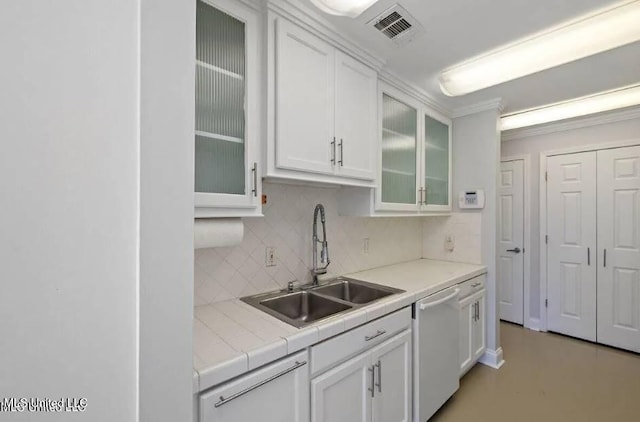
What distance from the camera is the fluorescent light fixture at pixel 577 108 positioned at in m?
2.42

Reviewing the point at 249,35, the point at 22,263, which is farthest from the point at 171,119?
the point at 249,35

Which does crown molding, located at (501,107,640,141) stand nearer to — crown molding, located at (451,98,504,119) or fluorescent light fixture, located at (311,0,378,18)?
crown molding, located at (451,98,504,119)

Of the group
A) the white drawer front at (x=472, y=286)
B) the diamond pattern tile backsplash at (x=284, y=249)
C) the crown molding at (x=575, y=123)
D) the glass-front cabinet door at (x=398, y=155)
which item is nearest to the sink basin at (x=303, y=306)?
the diamond pattern tile backsplash at (x=284, y=249)

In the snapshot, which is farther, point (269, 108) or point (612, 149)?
point (612, 149)

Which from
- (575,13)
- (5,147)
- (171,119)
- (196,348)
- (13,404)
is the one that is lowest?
(196,348)

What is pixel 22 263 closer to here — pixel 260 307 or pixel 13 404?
pixel 13 404

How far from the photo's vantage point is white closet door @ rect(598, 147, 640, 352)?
9.07ft

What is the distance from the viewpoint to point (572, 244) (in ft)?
10.2

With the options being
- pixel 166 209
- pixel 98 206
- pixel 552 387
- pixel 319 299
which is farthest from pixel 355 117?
pixel 552 387

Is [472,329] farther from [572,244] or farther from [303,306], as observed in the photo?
[572,244]

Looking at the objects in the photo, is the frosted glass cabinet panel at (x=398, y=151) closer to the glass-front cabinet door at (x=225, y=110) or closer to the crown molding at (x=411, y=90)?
the crown molding at (x=411, y=90)

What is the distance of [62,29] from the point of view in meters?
0.54

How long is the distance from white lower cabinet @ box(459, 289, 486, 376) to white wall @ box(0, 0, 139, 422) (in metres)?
2.29

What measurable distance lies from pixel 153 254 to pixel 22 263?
206mm
